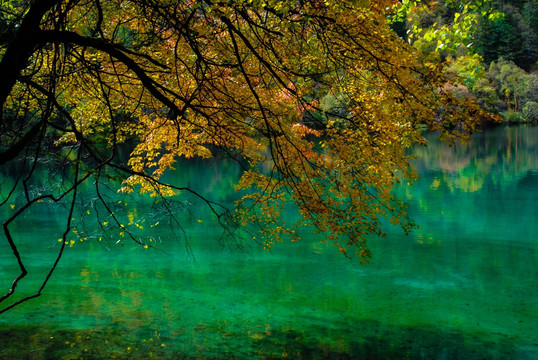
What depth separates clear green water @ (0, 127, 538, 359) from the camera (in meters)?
4.82

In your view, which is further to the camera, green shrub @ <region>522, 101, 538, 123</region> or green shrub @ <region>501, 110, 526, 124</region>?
green shrub @ <region>501, 110, 526, 124</region>

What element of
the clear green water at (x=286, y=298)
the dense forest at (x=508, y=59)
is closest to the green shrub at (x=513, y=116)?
the dense forest at (x=508, y=59)

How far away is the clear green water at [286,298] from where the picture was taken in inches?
190

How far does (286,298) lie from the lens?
6.28m

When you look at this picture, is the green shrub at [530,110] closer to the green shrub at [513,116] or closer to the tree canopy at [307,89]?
the green shrub at [513,116]

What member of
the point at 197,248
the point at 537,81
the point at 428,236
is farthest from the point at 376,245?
the point at 537,81

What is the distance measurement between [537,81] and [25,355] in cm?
4559

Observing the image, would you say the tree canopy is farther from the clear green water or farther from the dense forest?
the dense forest

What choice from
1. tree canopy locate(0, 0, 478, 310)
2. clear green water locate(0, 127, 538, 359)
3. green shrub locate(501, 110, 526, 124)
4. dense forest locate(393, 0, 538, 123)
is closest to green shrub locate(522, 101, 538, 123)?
dense forest locate(393, 0, 538, 123)

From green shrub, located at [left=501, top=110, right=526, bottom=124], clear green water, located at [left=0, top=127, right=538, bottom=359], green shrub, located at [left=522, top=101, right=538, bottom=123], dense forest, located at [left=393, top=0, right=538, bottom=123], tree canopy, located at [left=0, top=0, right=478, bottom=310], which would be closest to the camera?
tree canopy, located at [left=0, top=0, right=478, bottom=310]

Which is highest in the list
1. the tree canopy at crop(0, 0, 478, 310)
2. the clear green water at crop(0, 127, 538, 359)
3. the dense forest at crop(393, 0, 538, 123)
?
the dense forest at crop(393, 0, 538, 123)

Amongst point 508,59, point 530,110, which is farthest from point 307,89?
point 508,59

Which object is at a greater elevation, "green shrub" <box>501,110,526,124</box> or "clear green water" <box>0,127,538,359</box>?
"green shrub" <box>501,110,526,124</box>

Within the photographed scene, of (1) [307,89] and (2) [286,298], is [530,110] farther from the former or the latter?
(1) [307,89]
